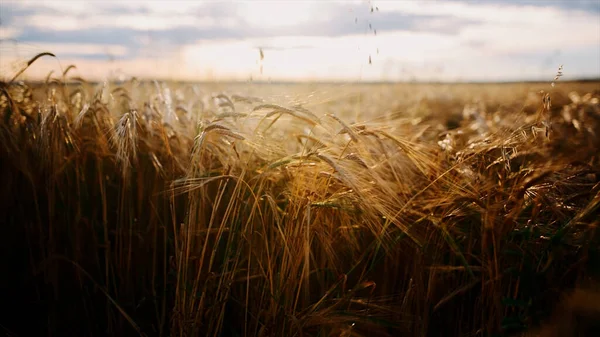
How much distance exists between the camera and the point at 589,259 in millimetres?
1548

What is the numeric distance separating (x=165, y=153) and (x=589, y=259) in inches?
68.1

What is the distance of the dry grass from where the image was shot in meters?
1.55

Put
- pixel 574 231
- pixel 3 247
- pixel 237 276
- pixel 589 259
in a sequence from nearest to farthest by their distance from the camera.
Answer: pixel 589 259
pixel 574 231
pixel 237 276
pixel 3 247

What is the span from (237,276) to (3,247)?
47.8 inches

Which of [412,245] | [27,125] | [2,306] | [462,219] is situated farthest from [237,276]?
[27,125]

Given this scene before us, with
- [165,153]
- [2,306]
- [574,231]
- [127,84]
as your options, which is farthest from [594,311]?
[127,84]

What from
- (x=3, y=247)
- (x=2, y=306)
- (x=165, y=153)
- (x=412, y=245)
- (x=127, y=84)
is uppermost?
(x=127, y=84)

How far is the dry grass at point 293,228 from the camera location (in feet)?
5.07

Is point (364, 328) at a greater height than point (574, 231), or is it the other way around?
point (574, 231)

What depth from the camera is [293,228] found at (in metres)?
1.56

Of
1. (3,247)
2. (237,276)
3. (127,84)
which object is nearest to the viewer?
(237,276)

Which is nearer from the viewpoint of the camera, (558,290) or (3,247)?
(558,290)

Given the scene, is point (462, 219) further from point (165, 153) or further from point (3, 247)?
point (3, 247)

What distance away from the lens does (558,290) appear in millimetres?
1584
